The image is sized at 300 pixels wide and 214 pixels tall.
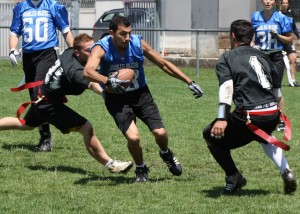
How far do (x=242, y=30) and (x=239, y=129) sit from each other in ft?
2.80

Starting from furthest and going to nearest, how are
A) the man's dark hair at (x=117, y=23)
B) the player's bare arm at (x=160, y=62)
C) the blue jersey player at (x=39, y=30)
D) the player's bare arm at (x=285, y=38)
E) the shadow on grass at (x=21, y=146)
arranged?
the player's bare arm at (x=285, y=38)
the blue jersey player at (x=39, y=30)
the shadow on grass at (x=21, y=146)
the player's bare arm at (x=160, y=62)
the man's dark hair at (x=117, y=23)

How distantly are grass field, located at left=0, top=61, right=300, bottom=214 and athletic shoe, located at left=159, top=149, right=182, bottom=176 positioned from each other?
0.25 ft

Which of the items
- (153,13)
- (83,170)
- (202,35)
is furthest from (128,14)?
(83,170)

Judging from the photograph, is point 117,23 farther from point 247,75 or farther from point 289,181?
point 289,181

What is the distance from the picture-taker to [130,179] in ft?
29.1

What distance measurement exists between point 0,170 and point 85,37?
1687mm

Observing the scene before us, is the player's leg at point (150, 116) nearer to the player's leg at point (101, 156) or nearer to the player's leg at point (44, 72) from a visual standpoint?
the player's leg at point (101, 156)

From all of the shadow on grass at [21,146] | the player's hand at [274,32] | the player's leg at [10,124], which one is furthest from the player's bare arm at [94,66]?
the player's hand at [274,32]

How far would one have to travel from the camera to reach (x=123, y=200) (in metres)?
7.72

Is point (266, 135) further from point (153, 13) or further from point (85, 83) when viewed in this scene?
point (153, 13)

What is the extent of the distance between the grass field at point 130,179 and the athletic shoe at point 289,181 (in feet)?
0.24

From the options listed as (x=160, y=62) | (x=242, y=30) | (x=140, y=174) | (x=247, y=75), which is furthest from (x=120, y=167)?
(x=242, y=30)

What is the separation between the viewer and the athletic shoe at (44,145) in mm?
10750

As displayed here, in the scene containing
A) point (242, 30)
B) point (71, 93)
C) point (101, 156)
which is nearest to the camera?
point (242, 30)
